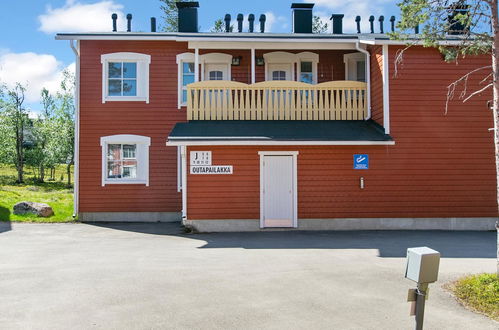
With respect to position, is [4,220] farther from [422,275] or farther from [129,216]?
[422,275]

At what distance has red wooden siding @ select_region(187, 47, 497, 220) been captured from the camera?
516 inches

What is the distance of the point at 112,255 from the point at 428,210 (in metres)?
9.21

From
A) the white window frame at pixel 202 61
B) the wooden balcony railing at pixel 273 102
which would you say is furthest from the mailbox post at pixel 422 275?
the white window frame at pixel 202 61

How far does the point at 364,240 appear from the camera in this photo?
11320 mm

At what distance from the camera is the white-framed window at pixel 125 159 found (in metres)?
15.4

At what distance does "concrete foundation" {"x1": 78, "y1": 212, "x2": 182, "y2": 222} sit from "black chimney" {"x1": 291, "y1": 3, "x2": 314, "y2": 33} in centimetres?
921

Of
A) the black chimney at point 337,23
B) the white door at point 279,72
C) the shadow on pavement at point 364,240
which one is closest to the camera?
the shadow on pavement at point 364,240

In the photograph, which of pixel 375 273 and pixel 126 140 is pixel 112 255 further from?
pixel 126 140

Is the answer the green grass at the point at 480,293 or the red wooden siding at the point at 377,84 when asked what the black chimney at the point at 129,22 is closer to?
the red wooden siding at the point at 377,84

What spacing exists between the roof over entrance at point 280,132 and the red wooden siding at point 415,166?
1.52ft

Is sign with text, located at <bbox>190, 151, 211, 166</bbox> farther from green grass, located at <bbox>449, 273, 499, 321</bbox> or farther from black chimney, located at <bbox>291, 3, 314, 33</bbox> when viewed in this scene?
black chimney, located at <bbox>291, 3, 314, 33</bbox>

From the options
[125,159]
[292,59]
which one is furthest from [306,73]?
[125,159]

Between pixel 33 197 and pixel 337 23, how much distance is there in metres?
15.9

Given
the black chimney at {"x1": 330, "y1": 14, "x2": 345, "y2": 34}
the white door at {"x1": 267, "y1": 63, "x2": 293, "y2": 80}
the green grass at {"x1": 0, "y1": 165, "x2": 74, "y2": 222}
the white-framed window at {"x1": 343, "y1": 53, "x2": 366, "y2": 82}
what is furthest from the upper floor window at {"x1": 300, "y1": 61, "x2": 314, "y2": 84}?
the green grass at {"x1": 0, "y1": 165, "x2": 74, "y2": 222}
